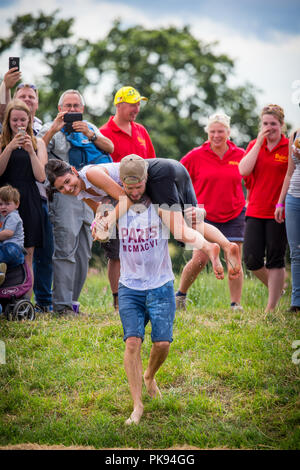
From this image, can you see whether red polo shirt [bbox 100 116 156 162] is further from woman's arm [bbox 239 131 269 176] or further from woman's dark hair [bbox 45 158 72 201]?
woman's dark hair [bbox 45 158 72 201]

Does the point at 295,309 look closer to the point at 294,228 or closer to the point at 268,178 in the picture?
the point at 294,228

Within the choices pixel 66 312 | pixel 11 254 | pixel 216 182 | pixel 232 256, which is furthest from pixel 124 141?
pixel 232 256

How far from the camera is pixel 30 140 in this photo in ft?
21.5

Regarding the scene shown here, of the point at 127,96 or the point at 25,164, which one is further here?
the point at 127,96

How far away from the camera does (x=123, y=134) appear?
7184mm

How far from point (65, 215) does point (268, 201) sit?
225cm

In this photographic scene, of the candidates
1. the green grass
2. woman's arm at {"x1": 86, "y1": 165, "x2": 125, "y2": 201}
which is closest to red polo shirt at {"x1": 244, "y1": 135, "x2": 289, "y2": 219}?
the green grass

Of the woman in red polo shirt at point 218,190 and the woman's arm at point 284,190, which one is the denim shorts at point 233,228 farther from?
the woman's arm at point 284,190

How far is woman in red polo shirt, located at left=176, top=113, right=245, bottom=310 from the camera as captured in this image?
7.17 metres

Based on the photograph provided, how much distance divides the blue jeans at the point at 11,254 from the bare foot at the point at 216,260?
2745 millimetres

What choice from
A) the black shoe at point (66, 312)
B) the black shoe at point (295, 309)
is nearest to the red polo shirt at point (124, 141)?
the black shoe at point (66, 312)

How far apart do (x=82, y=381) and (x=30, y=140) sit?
103 inches

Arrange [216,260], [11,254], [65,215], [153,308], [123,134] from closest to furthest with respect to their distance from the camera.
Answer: [216,260]
[153,308]
[11,254]
[65,215]
[123,134]

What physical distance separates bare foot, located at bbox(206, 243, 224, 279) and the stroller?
9.32 feet
